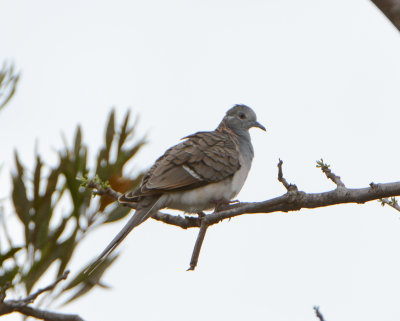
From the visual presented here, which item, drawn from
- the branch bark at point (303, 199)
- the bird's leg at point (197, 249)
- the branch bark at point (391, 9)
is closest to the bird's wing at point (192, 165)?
the bird's leg at point (197, 249)

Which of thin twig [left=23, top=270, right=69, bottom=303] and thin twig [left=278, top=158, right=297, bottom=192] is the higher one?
thin twig [left=278, top=158, right=297, bottom=192]

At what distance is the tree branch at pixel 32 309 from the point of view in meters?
2.97

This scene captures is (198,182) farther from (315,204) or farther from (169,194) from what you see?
(315,204)

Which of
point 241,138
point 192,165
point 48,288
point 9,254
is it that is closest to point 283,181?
point 48,288

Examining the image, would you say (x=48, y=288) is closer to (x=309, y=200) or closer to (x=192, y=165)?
(x=309, y=200)

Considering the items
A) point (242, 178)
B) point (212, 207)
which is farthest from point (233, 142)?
point (212, 207)

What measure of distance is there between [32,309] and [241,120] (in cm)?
355

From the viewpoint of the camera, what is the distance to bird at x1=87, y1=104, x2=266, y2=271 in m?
4.34

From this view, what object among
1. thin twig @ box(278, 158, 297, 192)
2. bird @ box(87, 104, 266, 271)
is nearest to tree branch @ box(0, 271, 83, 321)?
bird @ box(87, 104, 266, 271)

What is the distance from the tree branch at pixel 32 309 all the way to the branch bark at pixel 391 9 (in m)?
Result: 1.87

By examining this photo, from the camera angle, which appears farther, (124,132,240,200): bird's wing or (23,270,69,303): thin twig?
(124,132,240,200): bird's wing

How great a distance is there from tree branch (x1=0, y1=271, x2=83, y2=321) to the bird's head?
11.0 feet

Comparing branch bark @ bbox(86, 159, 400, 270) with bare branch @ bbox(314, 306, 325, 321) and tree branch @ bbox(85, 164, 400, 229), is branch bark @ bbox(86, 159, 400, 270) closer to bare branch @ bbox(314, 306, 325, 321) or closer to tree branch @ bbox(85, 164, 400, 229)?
tree branch @ bbox(85, 164, 400, 229)

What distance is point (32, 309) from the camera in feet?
10.5
